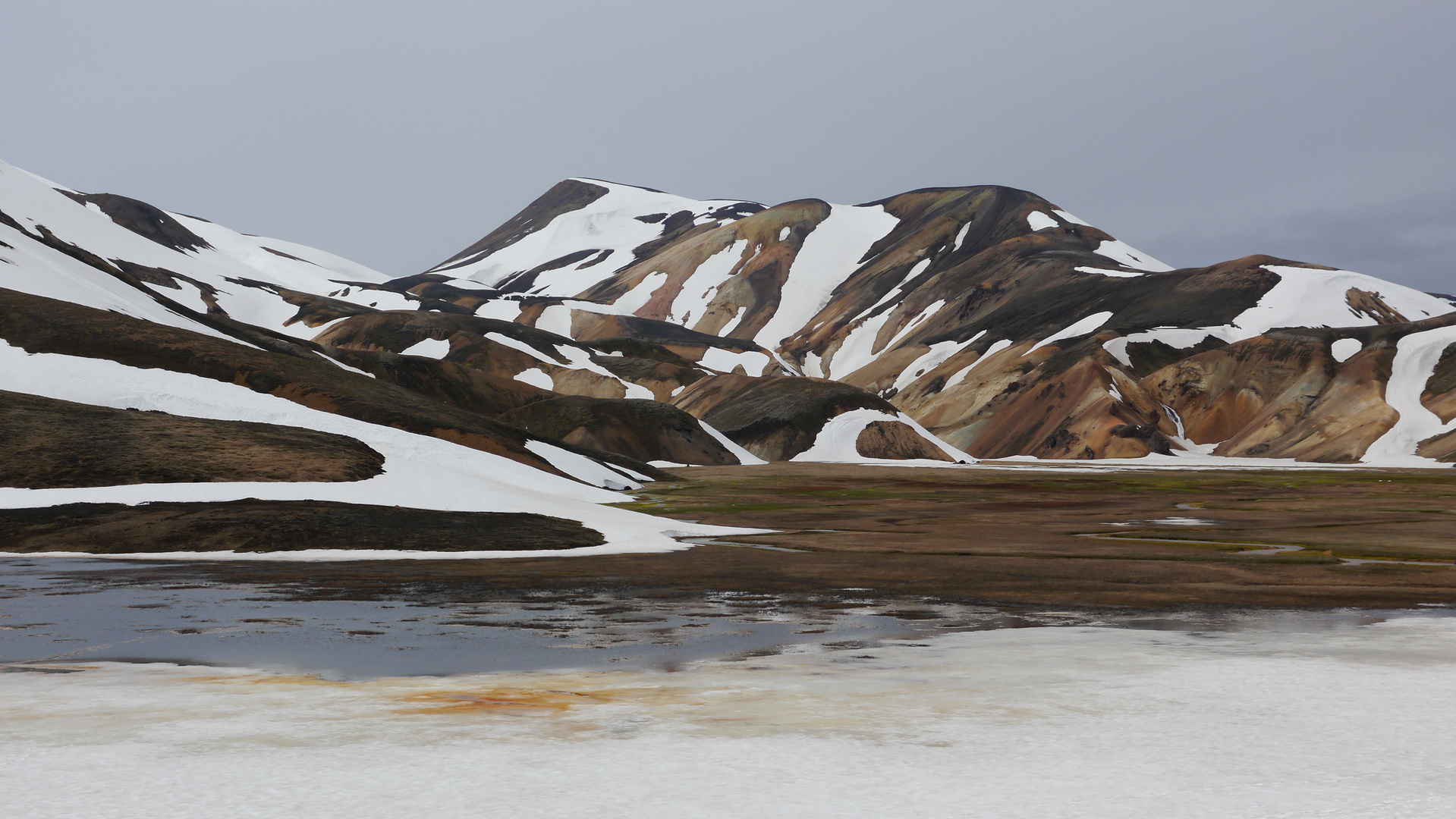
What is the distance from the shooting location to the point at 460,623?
62.5 feet

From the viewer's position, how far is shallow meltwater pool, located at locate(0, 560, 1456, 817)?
28.1 ft

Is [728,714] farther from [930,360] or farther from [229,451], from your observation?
[930,360]

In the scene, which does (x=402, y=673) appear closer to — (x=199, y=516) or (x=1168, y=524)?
(x=199, y=516)

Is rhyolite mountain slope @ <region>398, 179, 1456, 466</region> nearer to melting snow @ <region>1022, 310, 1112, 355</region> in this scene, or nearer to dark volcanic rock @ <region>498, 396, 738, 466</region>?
melting snow @ <region>1022, 310, 1112, 355</region>

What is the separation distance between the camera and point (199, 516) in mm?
36031

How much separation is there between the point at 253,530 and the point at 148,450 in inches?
441

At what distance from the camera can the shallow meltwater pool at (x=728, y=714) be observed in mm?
8555

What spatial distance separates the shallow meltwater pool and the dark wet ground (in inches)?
4.2

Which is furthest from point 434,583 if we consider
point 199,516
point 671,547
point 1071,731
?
point 1071,731

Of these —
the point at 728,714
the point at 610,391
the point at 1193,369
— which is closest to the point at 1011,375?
the point at 1193,369

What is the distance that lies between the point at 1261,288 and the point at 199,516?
16951 centimetres

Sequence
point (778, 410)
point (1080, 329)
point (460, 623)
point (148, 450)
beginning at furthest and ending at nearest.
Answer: point (1080, 329) → point (778, 410) → point (148, 450) → point (460, 623)

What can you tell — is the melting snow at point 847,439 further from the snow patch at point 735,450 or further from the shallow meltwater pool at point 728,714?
the shallow meltwater pool at point 728,714

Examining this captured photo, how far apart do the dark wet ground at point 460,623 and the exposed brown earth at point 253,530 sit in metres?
8.19
